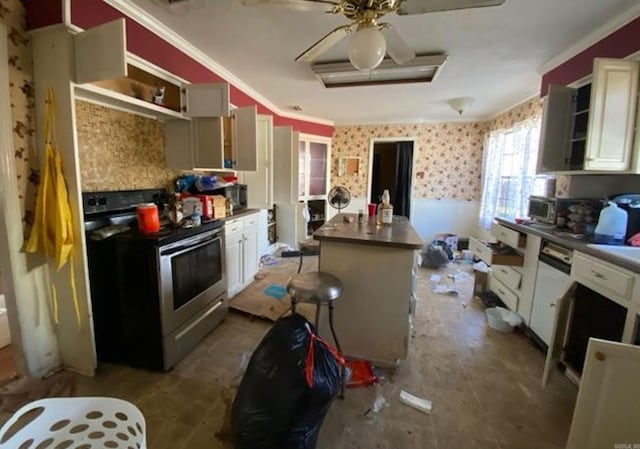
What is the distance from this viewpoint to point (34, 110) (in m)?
1.68

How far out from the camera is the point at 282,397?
122 centimetres

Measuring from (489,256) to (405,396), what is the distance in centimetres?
154

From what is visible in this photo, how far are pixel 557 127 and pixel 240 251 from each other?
3.08 m

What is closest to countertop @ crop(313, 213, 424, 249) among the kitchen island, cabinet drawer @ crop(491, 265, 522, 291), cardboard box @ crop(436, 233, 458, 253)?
the kitchen island

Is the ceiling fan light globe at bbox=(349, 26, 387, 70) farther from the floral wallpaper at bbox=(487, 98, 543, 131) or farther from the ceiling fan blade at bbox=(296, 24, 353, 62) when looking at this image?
the floral wallpaper at bbox=(487, 98, 543, 131)

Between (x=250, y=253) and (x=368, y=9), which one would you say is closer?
(x=368, y=9)

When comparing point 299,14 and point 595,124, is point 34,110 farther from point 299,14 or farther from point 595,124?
point 595,124

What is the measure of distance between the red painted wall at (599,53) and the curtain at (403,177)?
3.09 m

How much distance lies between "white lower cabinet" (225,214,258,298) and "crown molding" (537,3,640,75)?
3.23m

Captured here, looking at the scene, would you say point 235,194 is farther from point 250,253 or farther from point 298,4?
Result: point 298,4


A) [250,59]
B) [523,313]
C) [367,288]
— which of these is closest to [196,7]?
[250,59]

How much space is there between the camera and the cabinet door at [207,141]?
2.58 metres

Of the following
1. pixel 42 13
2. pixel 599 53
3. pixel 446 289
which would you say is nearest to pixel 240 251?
pixel 42 13

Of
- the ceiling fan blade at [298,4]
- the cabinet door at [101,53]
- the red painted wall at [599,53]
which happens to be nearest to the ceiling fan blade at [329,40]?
the ceiling fan blade at [298,4]
